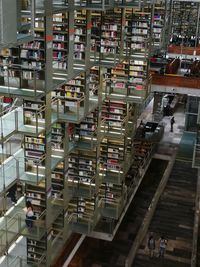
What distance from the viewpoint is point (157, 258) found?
12.4 m

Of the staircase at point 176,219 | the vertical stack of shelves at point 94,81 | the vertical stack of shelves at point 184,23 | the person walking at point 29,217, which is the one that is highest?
the vertical stack of shelves at point 184,23

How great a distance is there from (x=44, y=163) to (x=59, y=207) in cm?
140

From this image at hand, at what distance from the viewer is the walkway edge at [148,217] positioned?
473 inches

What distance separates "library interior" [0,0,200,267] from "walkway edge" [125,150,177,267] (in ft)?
0.14

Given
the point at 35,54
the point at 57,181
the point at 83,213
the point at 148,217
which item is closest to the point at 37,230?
the point at 57,181

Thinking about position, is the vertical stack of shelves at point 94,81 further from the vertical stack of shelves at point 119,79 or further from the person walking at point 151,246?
the person walking at point 151,246

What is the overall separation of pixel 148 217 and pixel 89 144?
4317 millimetres

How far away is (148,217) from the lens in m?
13.5

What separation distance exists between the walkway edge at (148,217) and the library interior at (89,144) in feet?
0.14

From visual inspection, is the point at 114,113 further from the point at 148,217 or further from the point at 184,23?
the point at 184,23

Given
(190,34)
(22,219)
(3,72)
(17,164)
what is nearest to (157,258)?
(22,219)

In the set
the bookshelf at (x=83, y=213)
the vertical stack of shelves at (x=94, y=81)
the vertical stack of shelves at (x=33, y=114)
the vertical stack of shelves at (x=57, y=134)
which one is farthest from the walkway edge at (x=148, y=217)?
the vertical stack of shelves at (x=33, y=114)

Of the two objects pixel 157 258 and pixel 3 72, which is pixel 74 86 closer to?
pixel 3 72

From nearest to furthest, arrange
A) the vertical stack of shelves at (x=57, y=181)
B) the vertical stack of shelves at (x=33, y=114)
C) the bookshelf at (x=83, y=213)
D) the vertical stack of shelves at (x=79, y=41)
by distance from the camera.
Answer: the vertical stack of shelves at (x=33, y=114), the vertical stack of shelves at (x=79, y=41), the vertical stack of shelves at (x=57, y=181), the bookshelf at (x=83, y=213)
